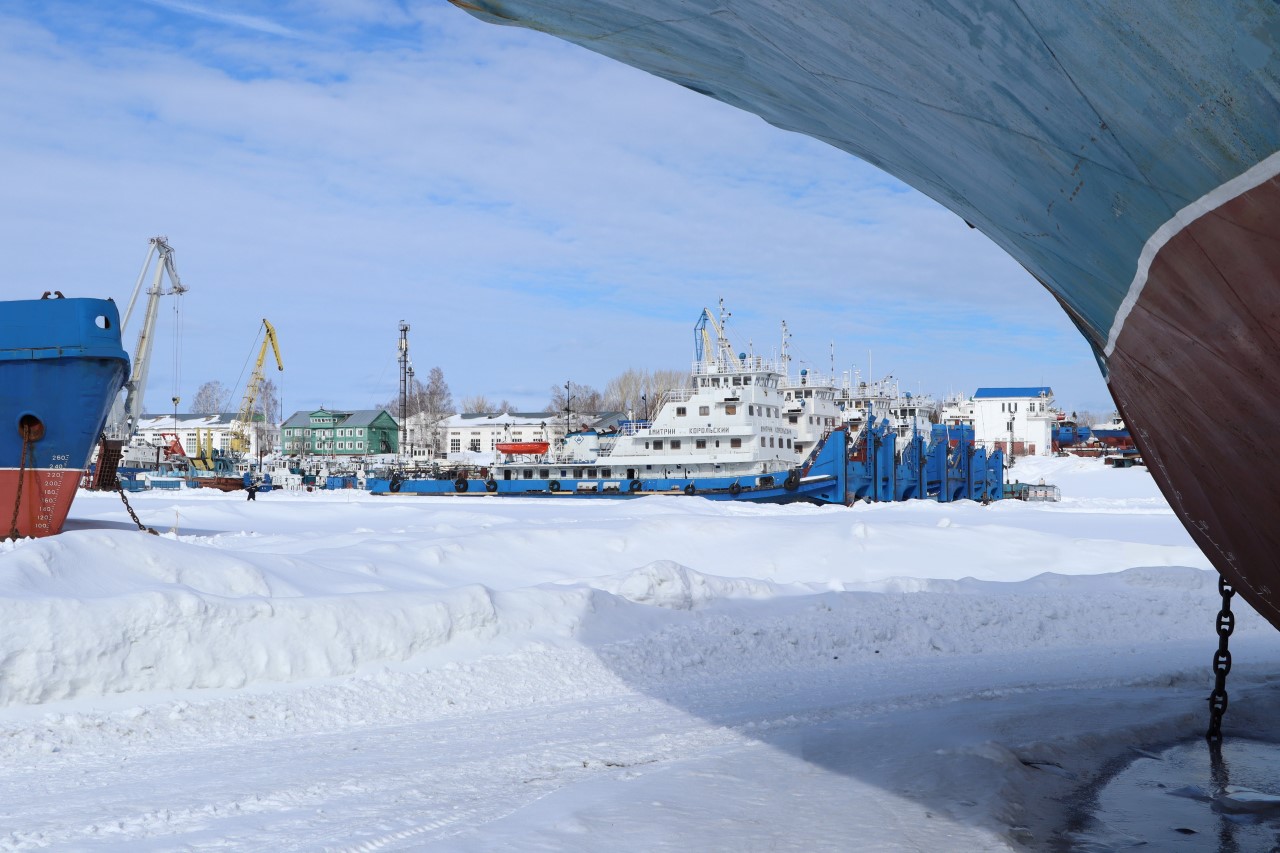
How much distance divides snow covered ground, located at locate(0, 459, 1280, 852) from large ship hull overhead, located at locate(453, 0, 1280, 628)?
2504mm

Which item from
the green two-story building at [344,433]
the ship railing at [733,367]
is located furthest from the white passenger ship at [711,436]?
the green two-story building at [344,433]

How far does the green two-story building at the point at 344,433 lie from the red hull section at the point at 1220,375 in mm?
107076

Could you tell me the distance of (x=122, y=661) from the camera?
26.3ft

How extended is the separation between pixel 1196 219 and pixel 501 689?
6654 millimetres

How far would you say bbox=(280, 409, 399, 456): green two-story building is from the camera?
362 ft

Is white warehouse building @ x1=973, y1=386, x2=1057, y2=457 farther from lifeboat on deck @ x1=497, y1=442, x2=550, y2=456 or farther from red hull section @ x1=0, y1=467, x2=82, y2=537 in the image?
red hull section @ x1=0, y1=467, x2=82, y2=537

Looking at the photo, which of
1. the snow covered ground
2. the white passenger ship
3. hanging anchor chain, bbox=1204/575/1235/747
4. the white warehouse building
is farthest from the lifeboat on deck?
hanging anchor chain, bbox=1204/575/1235/747

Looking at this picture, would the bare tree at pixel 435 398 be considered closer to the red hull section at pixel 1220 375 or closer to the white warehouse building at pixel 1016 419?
the white warehouse building at pixel 1016 419

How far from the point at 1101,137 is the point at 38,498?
58.4ft

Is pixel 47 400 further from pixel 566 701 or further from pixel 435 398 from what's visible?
pixel 435 398

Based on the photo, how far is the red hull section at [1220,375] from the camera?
10.6ft

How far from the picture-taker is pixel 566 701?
8.53 metres

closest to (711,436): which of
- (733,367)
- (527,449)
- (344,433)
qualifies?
(733,367)

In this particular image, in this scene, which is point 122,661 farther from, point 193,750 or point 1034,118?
point 1034,118
